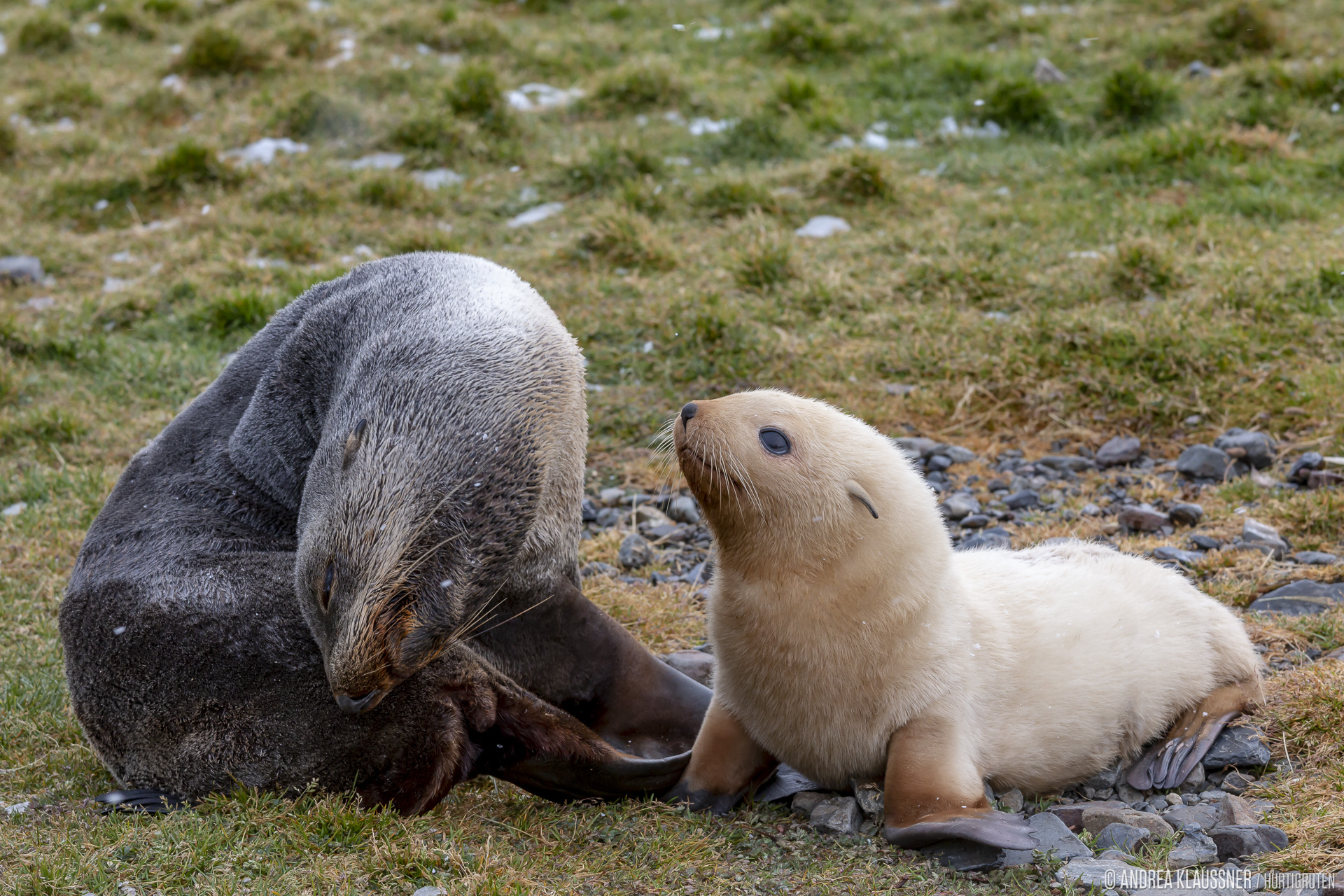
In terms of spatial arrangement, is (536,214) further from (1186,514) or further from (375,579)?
(375,579)

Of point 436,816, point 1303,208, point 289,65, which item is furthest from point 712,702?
point 289,65

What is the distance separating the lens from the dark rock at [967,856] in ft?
9.80

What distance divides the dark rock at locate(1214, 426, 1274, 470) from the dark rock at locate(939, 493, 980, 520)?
1153mm

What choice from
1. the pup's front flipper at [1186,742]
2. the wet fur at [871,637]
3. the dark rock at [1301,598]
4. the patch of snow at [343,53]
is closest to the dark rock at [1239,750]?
the pup's front flipper at [1186,742]

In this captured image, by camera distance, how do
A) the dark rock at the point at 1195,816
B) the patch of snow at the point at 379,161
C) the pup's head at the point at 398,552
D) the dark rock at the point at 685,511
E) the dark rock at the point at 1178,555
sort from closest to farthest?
the pup's head at the point at 398,552
the dark rock at the point at 1195,816
the dark rock at the point at 1178,555
the dark rock at the point at 685,511
the patch of snow at the point at 379,161

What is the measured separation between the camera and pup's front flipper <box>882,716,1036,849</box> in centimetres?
300

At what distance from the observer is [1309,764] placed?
342 cm

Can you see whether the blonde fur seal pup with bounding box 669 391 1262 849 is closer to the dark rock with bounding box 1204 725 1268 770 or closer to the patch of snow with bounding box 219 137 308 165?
the dark rock with bounding box 1204 725 1268 770

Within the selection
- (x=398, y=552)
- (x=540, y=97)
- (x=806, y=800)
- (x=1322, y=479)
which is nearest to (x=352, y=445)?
(x=398, y=552)

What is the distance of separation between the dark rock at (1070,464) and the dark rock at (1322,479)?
2.81 ft

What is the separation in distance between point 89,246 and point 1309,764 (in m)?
7.72

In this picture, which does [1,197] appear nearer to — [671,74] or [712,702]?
[671,74]

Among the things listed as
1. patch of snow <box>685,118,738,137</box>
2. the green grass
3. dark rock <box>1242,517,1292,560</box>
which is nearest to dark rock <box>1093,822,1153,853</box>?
the green grass

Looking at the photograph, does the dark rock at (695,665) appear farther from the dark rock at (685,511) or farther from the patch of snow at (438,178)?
the patch of snow at (438,178)
